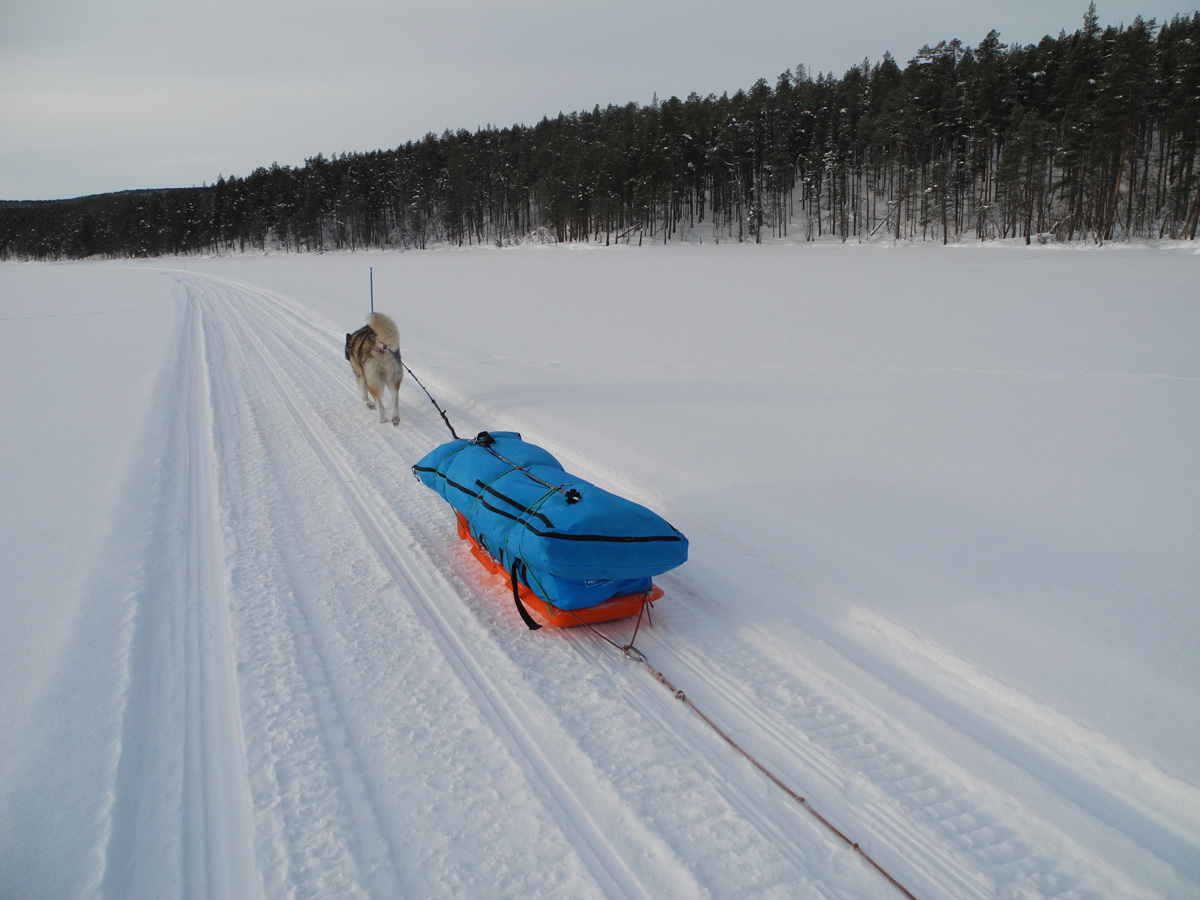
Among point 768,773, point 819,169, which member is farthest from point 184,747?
point 819,169

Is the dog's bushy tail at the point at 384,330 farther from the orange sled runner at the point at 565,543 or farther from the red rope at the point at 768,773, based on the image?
the red rope at the point at 768,773

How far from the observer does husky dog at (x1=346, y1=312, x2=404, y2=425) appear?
24.4ft

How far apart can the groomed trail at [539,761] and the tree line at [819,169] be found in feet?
138

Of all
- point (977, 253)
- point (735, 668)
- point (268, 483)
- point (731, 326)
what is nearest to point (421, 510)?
point (268, 483)

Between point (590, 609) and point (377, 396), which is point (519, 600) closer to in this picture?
point (590, 609)

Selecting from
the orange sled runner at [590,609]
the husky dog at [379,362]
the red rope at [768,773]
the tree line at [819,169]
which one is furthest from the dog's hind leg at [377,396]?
the tree line at [819,169]

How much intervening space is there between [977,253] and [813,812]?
37.5m

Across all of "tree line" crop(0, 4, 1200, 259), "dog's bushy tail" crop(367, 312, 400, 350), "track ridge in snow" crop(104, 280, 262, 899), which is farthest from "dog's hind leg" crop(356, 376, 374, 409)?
"tree line" crop(0, 4, 1200, 259)

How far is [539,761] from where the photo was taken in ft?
8.45

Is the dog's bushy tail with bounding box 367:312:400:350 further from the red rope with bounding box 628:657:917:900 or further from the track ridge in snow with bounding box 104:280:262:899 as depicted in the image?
the red rope with bounding box 628:657:917:900

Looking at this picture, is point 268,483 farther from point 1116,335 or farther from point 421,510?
point 1116,335

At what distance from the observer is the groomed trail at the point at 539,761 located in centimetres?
212

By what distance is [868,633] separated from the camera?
3410mm

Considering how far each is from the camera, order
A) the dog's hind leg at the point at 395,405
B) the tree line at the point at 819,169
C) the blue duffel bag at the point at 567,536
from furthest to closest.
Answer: the tree line at the point at 819,169 → the dog's hind leg at the point at 395,405 → the blue duffel bag at the point at 567,536
